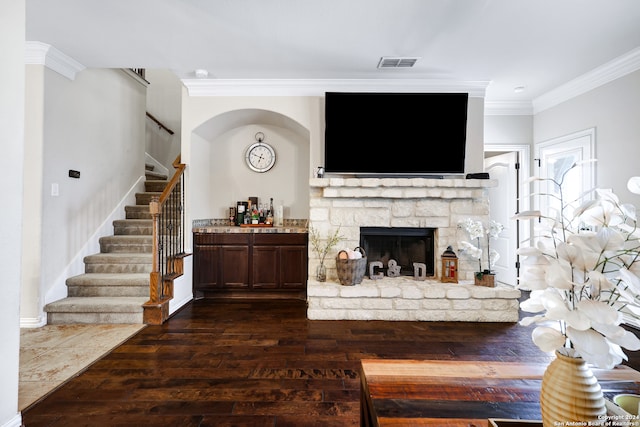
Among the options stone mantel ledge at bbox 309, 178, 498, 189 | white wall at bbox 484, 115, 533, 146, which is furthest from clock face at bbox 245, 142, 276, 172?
white wall at bbox 484, 115, 533, 146

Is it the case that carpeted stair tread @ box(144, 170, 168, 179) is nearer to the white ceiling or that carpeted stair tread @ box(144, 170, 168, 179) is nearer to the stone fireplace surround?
the white ceiling

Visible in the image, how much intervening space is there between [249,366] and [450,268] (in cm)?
234

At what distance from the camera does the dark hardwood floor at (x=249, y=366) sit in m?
1.80

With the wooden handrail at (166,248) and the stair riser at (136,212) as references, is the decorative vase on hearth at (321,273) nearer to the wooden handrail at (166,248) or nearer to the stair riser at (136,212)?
the wooden handrail at (166,248)

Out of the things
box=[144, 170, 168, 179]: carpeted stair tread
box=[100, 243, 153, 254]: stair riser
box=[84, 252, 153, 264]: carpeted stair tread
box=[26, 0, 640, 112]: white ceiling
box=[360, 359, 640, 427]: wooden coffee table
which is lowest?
box=[360, 359, 640, 427]: wooden coffee table

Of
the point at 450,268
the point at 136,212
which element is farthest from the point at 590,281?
the point at 136,212

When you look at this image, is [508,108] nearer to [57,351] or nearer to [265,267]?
[265,267]

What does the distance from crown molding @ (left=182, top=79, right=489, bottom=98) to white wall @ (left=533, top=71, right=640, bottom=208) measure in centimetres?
116

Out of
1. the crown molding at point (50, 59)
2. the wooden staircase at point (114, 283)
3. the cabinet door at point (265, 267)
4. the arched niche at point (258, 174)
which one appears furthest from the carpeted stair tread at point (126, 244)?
the crown molding at point (50, 59)

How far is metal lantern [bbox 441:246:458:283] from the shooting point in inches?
141

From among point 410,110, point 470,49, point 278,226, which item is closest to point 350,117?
point 410,110

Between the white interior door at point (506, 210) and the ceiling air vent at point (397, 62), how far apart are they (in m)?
2.27

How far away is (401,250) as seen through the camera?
13.4ft

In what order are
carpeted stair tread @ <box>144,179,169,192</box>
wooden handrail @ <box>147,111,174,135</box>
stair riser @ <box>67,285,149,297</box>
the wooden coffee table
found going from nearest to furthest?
the wooden coffee table < stair riser @ <box>67,285,149,297</box> < carpeted stair tread @ <box>144,179,169,192</box> < wooden handrail @ <box>147,111,174,135</box>
